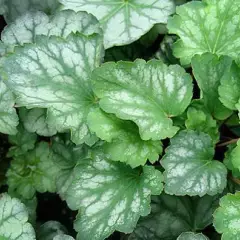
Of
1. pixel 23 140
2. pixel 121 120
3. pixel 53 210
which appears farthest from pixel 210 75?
pixel 53 210

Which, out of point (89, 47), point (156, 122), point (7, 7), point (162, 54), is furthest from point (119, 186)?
point (7, 7)

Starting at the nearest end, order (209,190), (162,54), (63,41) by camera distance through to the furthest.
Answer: (209,190), (63,41), (162,54)

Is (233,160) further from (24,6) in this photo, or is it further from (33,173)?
(24,6)

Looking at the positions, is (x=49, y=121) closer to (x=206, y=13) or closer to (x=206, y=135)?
(x=206, y=135)

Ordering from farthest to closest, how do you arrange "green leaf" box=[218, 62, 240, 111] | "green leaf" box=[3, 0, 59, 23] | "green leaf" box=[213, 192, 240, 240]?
"green leaf" box=[3, 0, 59, 23] → "green leaf" box=[218, 62, 240, 111] → "green leaf" box=[213, 192, 240, 240]

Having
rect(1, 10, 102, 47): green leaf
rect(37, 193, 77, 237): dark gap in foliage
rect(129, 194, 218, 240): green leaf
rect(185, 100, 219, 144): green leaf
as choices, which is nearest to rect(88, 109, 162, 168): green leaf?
rect(185, 100, 219, 144): green leaf

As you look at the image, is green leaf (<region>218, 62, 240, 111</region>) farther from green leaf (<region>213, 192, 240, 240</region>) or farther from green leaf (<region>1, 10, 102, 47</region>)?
green leaf (<region>1, 10, 102, 47</region>)

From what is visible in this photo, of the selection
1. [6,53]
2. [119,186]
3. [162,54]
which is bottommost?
[119,186]
